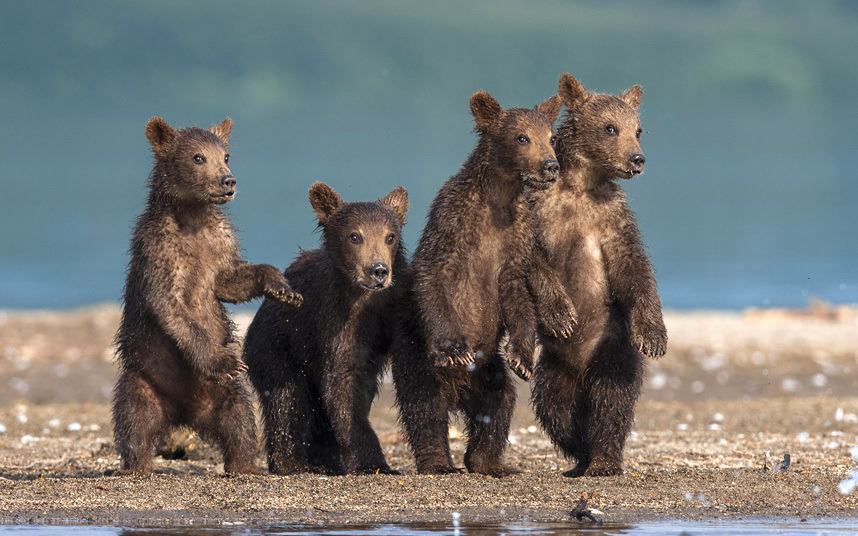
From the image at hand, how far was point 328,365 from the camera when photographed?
29.2ft

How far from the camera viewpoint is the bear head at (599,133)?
29.9 feet

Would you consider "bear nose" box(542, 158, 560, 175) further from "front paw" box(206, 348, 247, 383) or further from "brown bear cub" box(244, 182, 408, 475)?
"front paw" box(206, 348, 247, 383)

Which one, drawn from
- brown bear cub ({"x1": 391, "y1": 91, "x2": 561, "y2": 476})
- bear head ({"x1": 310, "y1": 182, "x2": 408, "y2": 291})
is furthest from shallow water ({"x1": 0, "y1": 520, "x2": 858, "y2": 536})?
bear head ({"x1": 310, "y1": 182, "x2": 408, "y2": 291})

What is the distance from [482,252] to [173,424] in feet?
8.43

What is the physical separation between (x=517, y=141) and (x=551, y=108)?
639mm

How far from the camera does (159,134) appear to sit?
359 inches

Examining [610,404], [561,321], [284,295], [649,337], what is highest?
[284,295]

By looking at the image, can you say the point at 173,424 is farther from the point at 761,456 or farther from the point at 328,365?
the point at 761,456

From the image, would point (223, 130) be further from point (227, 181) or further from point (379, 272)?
point (379, 272)

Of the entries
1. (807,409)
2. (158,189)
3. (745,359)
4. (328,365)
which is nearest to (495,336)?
(328,365)

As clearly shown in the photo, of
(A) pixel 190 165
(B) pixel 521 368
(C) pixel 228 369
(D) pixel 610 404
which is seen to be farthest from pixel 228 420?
(D) pixel 610 404

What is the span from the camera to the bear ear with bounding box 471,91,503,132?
9.02 metres

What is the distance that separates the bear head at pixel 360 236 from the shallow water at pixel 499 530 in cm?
196

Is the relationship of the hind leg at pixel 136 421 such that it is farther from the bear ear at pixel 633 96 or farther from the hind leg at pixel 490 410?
the bear ear at pixel 633 96
